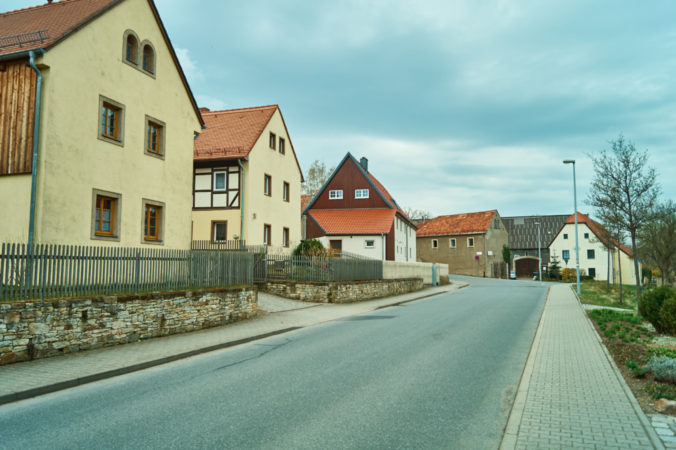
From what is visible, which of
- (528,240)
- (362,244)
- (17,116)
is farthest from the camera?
(528,240)

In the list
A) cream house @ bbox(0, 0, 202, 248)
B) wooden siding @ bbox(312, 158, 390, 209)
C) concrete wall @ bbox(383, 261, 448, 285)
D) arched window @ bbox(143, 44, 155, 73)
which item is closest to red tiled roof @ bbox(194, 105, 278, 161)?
cream house @ bbox(0, 0, 202, 248)

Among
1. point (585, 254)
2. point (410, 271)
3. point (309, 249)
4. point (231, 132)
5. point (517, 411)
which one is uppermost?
point (231, 132)

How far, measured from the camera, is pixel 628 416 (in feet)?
18.0

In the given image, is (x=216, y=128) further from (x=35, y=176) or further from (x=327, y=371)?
(x=327, y=371)

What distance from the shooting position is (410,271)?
33906 mm

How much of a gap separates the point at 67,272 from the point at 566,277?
62.9 m

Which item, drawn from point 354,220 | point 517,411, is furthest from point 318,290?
point 354,220

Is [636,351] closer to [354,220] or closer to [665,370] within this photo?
[665,370]

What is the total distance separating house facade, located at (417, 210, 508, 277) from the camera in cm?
6166

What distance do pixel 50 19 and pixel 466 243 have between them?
53957 millimetres

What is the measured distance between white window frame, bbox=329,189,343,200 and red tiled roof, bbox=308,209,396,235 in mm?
1198

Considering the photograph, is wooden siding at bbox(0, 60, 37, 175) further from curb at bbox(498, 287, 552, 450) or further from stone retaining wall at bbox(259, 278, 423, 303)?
curb at bbox(498, 287, 552, 450)

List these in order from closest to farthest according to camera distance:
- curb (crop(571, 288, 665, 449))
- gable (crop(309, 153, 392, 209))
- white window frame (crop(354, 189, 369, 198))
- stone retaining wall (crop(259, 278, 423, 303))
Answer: curb (crop(571, 288, 665, 449)) < stone retaining wall (crop(259, 278, 423, 303)) < gable (crop(309, 153, 392, 209)) < white window frame (crop(354, 189, 369, 198))

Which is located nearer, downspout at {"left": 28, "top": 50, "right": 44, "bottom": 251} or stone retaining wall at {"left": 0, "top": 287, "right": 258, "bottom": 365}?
stone retaining wall at {"left": 0, "top": 287, "right": 258, "bottom": 365}
